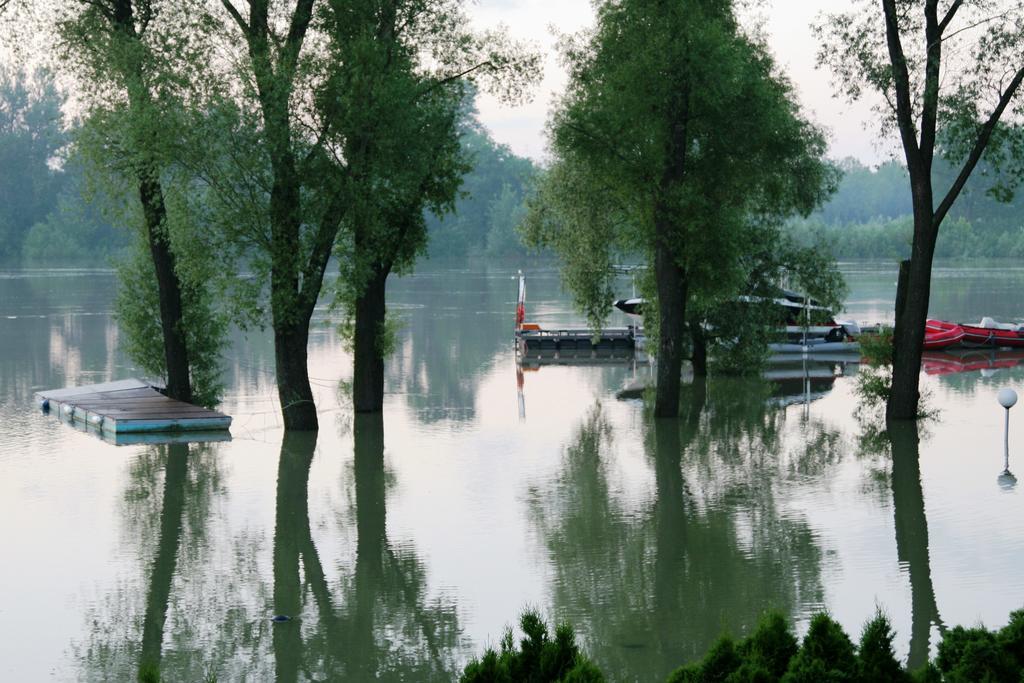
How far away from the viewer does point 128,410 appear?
25.0 metres

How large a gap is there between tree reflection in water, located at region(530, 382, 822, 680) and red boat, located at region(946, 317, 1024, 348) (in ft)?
62.7

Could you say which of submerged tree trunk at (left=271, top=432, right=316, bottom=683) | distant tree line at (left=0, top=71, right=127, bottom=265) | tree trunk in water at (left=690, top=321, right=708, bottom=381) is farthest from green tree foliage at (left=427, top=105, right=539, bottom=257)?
submerged tree trunk at (left=271, top=432, right=316, bottom=683)

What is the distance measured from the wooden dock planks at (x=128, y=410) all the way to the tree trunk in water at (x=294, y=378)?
1145 mm

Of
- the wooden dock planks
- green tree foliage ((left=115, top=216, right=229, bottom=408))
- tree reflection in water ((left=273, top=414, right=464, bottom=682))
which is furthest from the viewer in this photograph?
green tree foliage ((left=115, top=216, right=229, bottom=408))

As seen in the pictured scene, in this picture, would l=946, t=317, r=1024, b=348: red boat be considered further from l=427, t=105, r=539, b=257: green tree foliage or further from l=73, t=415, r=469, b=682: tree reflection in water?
l=427, t=105, r=539, b=257: green tree foliage

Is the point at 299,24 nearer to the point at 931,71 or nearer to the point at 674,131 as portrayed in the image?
the point at 674,131

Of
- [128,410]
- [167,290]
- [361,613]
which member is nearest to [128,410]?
[128,410]

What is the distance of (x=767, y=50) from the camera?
29.8 m

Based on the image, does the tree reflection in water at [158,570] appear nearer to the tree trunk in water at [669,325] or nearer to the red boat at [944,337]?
the tree trunk in water at [669,325]

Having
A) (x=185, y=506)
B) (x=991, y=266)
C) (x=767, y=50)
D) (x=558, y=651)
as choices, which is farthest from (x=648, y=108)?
(x=991, y=266)

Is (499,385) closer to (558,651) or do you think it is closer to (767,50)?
(767,50)

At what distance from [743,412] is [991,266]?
86457 mm

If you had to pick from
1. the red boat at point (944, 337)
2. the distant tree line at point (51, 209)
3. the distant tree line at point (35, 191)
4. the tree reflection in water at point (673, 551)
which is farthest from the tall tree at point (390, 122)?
the distant tree line at point (35, 191)

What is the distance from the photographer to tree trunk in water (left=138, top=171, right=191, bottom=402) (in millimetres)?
24672
